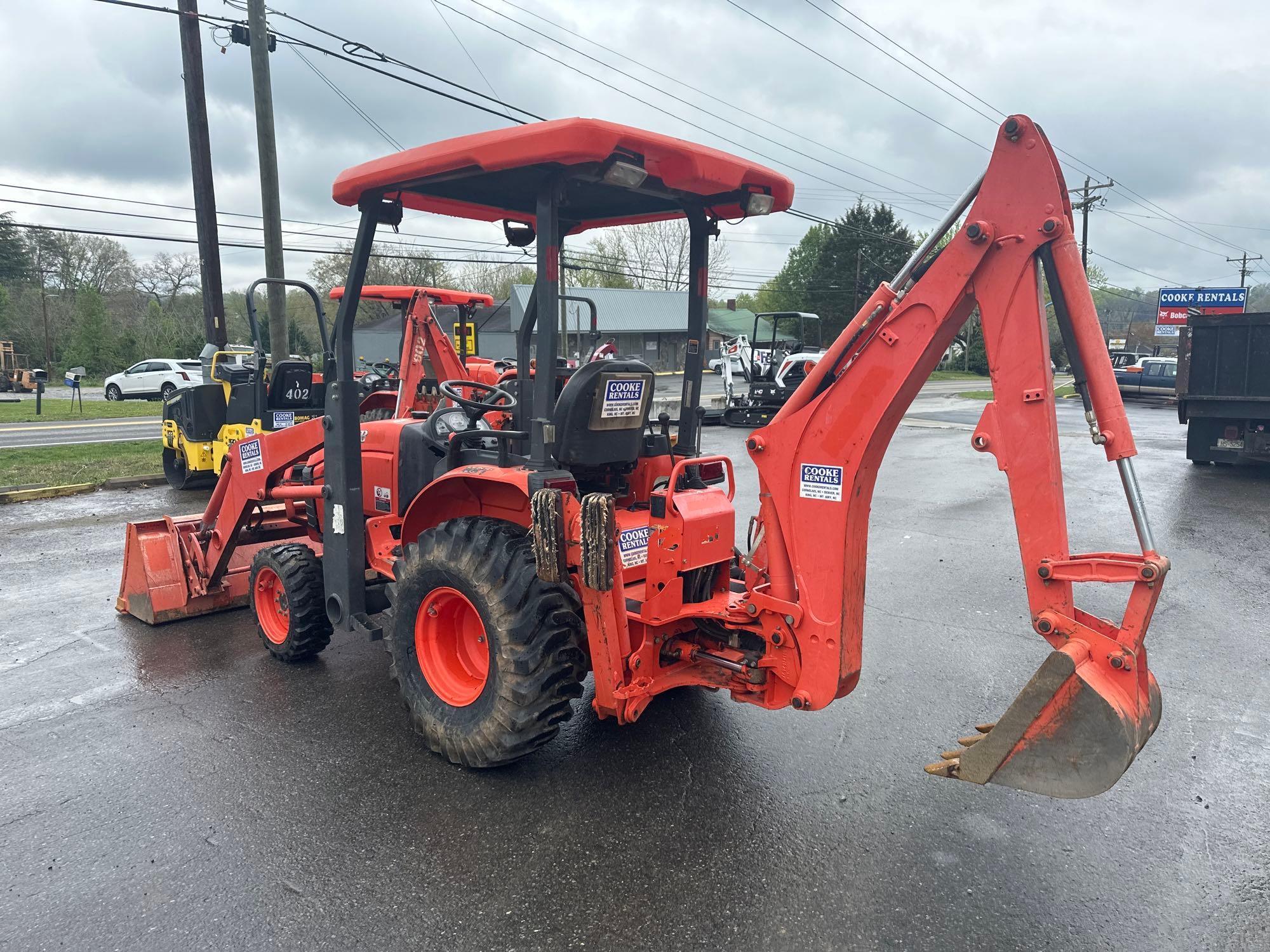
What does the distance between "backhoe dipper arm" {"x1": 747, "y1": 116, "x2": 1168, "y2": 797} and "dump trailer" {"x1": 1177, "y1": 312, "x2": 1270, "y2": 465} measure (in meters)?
11.4

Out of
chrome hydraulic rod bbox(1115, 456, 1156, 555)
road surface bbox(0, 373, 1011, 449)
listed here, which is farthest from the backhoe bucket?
road surface bbox(0, 373, 1011, 449)

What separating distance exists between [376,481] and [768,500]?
2413 mm

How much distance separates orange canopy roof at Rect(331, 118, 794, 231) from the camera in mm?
3039

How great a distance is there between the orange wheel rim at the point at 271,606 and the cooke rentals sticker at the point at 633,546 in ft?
8.33

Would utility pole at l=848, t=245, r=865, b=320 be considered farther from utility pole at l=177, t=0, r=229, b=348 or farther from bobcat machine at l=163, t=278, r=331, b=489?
bobcat machine at l=163, t=278, r=331, b=489

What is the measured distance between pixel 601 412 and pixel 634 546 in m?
0.62

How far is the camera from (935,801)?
3447mm

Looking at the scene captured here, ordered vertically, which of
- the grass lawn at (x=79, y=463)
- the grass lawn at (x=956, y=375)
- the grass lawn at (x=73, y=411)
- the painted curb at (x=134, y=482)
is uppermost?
the grass lawn at (x=956, y=375)

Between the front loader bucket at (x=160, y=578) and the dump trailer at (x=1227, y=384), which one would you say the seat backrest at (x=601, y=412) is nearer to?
the front loader bucket at (x=160, y=578)

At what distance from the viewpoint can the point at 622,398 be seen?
362 cm

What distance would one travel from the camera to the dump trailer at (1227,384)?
1164cm

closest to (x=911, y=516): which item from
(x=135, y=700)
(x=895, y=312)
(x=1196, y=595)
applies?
(x=1196, y=595)

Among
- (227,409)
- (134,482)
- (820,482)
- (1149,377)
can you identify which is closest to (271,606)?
(820,482)

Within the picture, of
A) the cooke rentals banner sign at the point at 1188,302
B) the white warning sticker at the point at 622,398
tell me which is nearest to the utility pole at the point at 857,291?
the cooke rentals banner sign at the point at 1188,302
